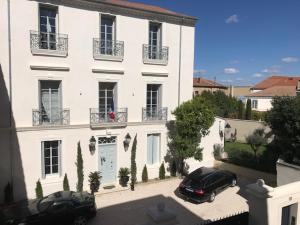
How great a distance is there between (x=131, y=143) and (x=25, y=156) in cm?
591

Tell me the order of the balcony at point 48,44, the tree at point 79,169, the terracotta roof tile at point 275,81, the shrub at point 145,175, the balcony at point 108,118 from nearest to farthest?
the balcony at point 48,44, the tree at point 79,169, the balcony at point 108,118, the shrub at point 145,175, the terracotta roof tile at point 275,81

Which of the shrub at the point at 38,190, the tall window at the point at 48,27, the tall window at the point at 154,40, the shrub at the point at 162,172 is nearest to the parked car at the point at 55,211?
the shrub at the point at 38,190

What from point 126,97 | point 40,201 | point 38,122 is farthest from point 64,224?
point 126,97

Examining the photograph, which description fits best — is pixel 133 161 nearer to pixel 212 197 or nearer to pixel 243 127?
pixel 212 197

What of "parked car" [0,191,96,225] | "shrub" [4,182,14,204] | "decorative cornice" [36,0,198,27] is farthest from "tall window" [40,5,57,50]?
"parked car" [0,191,96,225]

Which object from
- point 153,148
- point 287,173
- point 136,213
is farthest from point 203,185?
point 153,148

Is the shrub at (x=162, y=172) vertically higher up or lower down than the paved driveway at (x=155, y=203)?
higher up

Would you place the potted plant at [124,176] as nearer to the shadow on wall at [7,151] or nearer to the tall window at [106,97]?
the tall window at [106,97]

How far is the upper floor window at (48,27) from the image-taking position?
14.3m

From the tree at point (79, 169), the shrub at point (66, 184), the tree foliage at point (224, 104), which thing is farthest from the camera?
the tree foliage at point (224, 104)

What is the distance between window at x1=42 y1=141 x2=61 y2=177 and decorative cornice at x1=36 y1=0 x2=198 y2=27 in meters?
7.25

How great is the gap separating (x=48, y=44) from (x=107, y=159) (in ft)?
23.3

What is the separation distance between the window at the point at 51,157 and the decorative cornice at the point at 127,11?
23.8 ft

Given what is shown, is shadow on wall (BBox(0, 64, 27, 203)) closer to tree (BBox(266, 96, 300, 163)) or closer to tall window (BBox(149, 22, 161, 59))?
tall window (BBox(149, 22, 161, 59))
